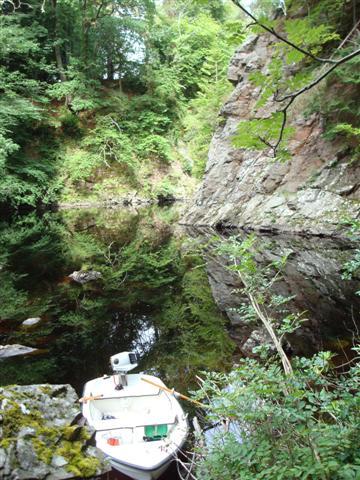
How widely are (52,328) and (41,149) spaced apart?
76.3 ft

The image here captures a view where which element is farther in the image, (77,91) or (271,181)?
(77,91)

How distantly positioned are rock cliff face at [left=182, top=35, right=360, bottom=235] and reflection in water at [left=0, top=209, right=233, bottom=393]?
155 inches

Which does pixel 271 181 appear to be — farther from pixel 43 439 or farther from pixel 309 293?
pixel 43 439

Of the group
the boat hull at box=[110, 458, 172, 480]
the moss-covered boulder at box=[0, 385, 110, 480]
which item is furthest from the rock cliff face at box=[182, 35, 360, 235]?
the boat hull at box=[110, 458, 172, 480]

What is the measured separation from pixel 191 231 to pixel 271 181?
14.0 feet

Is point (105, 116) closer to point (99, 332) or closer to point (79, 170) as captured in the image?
point (79, 170)

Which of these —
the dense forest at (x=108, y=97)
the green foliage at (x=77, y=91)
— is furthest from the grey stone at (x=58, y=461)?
the green foliage at (x=77, y=91)

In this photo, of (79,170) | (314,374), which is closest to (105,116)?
(79,170)

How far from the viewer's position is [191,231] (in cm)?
1905

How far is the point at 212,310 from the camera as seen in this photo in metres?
9.21

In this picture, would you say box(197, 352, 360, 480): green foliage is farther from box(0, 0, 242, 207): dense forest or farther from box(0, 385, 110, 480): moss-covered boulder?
box(0, 0, 242, 207): dense forest

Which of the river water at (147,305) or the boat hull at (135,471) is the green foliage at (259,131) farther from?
the boat hull at (135,471)

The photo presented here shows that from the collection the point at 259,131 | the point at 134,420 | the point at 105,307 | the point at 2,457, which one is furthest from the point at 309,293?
the point at 259,131

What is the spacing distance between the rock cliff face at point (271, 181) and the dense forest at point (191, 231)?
10 centimetres
